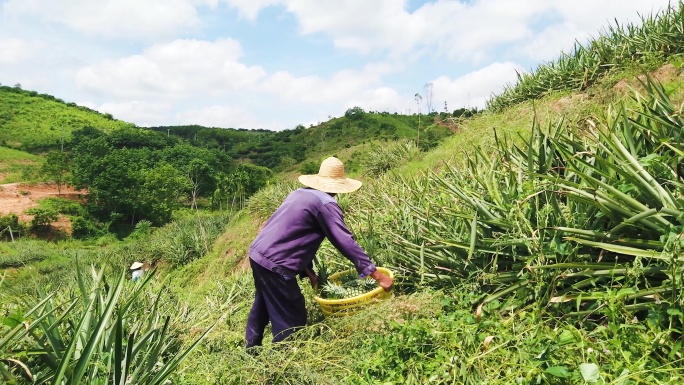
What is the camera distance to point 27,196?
64750 millimetres

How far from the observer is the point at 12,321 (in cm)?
183

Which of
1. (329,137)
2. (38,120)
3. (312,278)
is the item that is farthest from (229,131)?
(312,278)

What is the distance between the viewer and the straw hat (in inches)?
133

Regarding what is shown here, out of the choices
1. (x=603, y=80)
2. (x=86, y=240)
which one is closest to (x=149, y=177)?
(x=86, y=240)

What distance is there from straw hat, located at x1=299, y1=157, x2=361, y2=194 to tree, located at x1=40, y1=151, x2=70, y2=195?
255ft

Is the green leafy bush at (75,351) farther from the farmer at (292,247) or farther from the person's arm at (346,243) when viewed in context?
the person's arm at (346,243)

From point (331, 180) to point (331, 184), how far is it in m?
0.06

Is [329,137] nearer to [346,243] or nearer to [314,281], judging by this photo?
[314,281]

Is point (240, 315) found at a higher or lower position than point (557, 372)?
lower

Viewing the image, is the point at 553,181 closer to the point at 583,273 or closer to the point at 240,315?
the point at 583,273

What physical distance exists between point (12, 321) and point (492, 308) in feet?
8.07

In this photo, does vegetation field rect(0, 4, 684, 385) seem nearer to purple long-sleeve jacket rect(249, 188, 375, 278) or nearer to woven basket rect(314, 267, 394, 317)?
woven basket rect(314, 267, 394, 317)

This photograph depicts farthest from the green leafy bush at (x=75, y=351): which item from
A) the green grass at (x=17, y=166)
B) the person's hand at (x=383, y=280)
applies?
the green grass at (x=17, y=166)

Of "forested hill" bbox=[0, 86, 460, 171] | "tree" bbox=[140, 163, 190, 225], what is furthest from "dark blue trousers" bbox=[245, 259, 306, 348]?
"tree" bbox=[140, 163, 190, 225]
